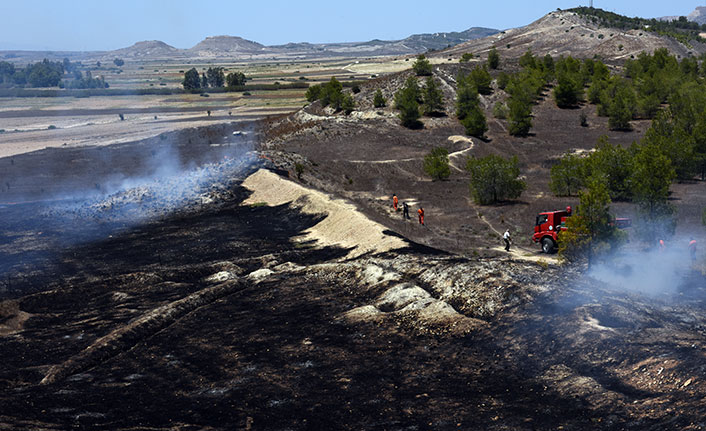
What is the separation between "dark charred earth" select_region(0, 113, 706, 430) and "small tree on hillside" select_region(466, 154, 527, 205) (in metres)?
11.2

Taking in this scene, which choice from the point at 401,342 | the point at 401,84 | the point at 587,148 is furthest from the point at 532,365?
the point at 401,84

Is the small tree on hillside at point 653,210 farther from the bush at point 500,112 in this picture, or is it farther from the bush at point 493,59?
the bush at point 493,59

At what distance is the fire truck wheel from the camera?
35.3 metres

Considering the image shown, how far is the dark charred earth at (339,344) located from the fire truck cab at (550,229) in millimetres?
3246

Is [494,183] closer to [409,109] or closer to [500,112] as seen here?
[409,109]

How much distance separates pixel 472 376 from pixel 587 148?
2413 inches

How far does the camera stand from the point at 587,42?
16738 centimetres

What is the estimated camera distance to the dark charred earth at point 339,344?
1780cm

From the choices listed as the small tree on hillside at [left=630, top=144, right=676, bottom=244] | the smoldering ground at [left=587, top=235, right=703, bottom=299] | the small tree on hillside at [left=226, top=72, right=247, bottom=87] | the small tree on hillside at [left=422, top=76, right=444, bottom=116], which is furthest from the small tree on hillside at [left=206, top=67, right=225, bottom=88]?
the smoldering ground at [left=587, top=235, right=703, bottom=299]

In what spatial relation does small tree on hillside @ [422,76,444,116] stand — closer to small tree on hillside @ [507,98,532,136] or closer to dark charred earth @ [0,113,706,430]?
small tree on hillside @ [507,98,532,136]

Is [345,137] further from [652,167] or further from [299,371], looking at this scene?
[299,371]

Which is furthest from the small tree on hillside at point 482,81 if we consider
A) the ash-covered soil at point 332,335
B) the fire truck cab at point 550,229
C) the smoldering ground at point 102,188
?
the fire truck cab at point 550,229

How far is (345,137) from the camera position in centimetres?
8750

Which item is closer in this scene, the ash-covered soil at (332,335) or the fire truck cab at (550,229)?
the ash-covered soil at (332,335)
